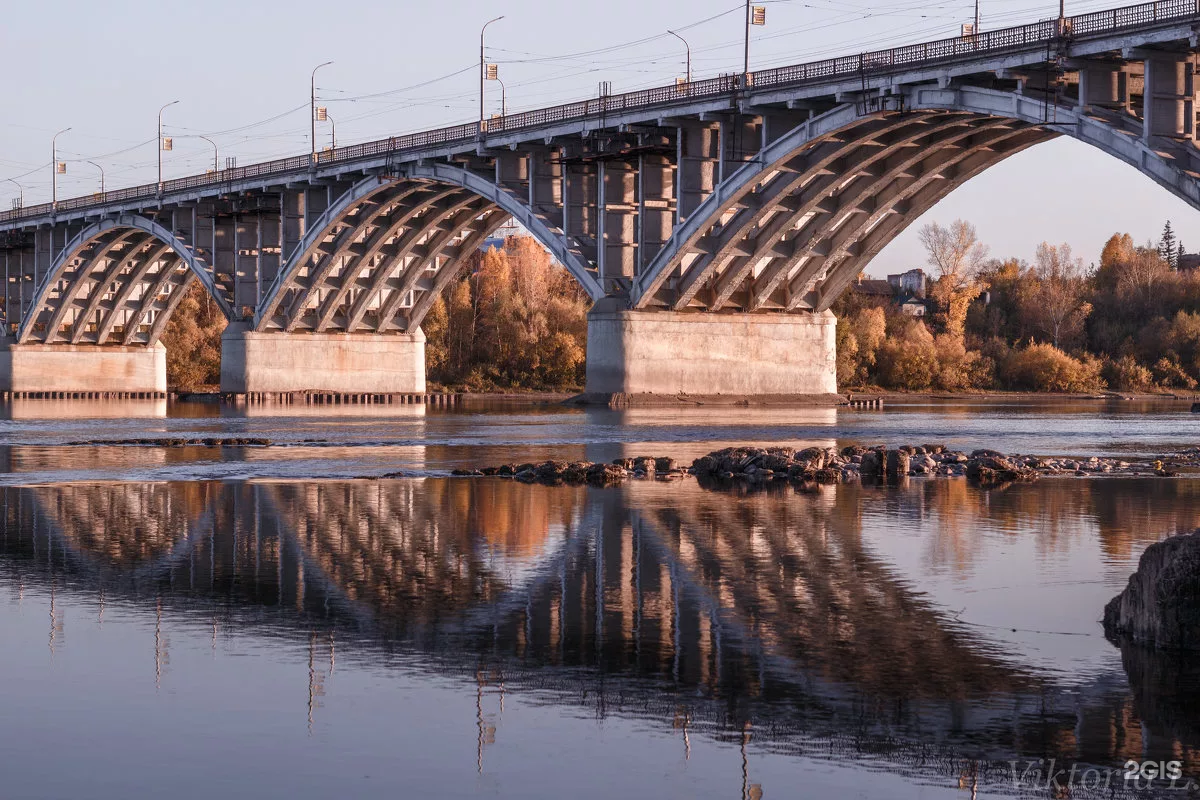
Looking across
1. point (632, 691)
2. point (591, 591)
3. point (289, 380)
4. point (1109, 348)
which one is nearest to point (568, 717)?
point (632, 691)

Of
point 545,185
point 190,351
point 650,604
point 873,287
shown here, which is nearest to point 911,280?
point 873,287

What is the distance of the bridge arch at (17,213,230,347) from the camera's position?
100 metres

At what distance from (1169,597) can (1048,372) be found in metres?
107

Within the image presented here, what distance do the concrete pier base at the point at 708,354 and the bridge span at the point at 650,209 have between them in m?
0.09

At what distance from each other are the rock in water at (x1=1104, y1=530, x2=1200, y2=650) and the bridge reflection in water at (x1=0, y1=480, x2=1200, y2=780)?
0.44 meters

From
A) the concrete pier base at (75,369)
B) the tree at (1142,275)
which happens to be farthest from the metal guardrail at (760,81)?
the tree at (1142,275)

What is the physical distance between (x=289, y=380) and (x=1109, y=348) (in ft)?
229

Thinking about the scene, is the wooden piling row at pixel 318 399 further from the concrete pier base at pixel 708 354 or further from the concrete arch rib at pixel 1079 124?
the concrete arch rib at pixel 1079 124

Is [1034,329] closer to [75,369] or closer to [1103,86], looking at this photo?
[75,369]

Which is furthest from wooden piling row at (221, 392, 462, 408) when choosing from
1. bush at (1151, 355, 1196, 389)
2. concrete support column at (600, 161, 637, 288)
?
bush at (1151, 355, 1196, 389)

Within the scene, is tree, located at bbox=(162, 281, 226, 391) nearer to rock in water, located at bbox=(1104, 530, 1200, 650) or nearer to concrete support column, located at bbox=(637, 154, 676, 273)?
concrete support column, located at bbox=(637, 154, 676, 273)

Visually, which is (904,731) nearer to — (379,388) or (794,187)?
(794,187)

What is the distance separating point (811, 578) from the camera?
1478 centimetres

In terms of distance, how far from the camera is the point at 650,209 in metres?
60.6
